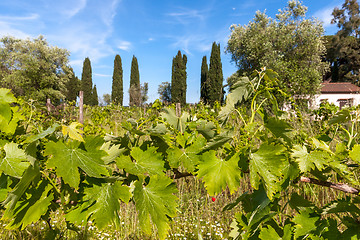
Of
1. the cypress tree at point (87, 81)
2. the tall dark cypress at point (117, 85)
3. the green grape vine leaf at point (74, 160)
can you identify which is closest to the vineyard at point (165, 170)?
the green grape vine leaf at point (74, 160)

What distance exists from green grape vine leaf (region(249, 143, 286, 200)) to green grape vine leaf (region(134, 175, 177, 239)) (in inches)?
9.0

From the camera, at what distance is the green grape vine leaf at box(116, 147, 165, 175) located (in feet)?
2.23

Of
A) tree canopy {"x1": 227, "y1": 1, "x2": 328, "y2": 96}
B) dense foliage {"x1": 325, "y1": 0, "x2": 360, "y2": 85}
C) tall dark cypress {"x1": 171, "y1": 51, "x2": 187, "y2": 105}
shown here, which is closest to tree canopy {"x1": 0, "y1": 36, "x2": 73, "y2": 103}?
tall dark cypress {"x1": 171, "y1": 51, "x2": 187, "y2": 105}

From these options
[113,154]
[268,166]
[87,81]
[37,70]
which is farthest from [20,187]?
[87,81]

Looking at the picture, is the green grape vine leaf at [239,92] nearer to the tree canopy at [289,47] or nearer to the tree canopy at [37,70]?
the tree canopy at [289,47]

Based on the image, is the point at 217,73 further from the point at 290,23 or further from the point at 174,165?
the point at 174,165

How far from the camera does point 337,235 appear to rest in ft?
2.31

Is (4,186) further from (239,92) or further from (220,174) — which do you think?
(239,92)

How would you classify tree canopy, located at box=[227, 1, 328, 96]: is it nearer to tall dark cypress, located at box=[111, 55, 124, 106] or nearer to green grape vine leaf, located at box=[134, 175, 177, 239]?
green grape vine leaf, located at box=[134, 175, 177, 239]

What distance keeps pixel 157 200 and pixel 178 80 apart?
1061 inches

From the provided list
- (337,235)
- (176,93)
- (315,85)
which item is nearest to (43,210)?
(337,235)

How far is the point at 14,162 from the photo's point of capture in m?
0.69

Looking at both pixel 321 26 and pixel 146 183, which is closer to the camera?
pixel 146 183

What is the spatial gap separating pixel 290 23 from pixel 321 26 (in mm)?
1738
